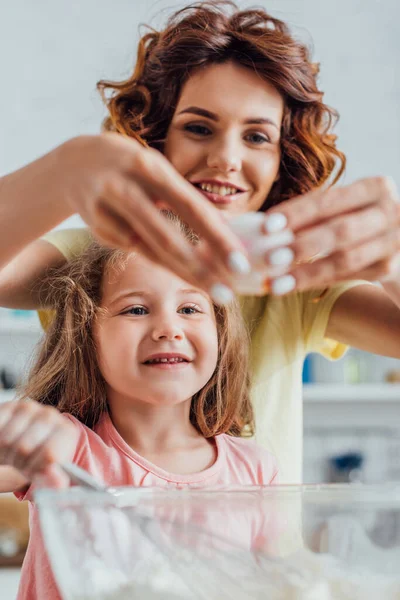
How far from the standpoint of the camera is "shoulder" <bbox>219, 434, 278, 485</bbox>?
0.88 m

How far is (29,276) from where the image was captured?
932mm

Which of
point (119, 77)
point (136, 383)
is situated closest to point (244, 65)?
point (136, 383)

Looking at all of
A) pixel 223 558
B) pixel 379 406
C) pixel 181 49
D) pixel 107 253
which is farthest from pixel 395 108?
pixel 223 558

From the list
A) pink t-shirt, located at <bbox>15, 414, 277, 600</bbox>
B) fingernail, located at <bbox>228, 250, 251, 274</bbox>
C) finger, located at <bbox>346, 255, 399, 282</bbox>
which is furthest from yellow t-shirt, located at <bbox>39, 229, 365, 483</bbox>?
fingernail, located at <bbox>228, 250, 251, 274</bbox>

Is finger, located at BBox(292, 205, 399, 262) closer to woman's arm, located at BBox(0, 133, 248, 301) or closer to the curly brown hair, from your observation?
woman's arm, located at BBox(0, 133, 248, 301)

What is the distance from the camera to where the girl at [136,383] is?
2.62ft

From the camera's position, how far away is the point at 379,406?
9.53 ft

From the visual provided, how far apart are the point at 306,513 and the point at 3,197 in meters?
0.32

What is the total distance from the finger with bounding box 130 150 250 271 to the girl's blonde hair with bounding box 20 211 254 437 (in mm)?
437

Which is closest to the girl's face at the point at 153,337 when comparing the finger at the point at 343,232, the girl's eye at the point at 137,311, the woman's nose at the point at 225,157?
the girl's eye at the point at 137,311

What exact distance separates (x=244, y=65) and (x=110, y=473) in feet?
1.91

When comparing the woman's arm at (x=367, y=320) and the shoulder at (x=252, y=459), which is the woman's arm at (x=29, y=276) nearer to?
Answer: the shoulder at (x=252, y=459)

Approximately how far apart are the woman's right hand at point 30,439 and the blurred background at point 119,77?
1981 mm

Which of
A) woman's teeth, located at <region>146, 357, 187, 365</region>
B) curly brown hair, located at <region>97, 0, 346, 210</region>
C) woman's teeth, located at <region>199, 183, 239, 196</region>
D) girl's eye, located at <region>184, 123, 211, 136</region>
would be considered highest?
curly brown hair, located at <region>97, 0, 346, 210</region>
